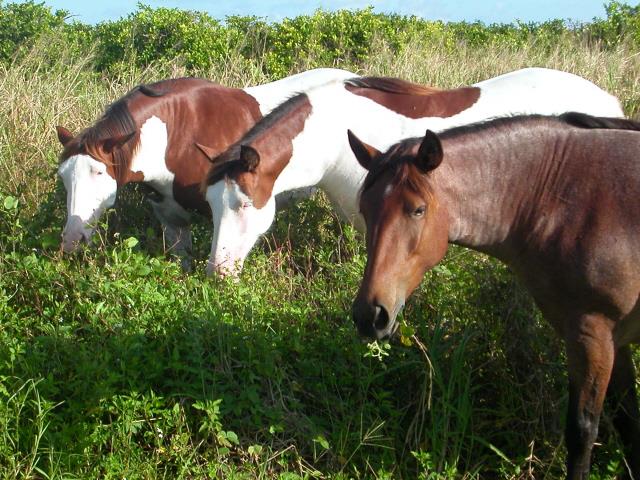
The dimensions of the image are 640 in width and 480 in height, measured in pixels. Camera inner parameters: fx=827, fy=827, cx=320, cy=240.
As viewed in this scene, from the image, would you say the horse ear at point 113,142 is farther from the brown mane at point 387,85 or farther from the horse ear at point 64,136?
the brown mane at point 387,85

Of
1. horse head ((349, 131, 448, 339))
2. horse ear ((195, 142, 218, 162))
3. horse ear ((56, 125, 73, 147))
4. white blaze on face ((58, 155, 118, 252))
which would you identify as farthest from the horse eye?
horse ear ((56, 125, 73, 147))

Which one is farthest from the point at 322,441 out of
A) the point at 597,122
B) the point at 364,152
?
the point at 597,122

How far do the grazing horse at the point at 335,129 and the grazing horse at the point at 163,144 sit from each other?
1.23ft

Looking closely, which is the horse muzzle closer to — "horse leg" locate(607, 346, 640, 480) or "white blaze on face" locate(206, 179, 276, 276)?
"horse leg" locate(607, 346, 640, 480)

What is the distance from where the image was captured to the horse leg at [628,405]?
3.84 meters

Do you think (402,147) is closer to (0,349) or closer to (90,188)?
(0,349)

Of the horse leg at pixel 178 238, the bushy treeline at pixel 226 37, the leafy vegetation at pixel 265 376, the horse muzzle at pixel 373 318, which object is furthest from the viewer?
the bushy treeline at pixel 226 37

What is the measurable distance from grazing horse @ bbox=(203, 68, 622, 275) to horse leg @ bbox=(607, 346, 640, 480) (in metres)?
2.39

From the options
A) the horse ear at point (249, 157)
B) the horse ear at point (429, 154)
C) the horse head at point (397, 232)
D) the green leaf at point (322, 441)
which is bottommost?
the green leaf at point (322, 441)

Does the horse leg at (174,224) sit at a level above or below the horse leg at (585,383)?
below

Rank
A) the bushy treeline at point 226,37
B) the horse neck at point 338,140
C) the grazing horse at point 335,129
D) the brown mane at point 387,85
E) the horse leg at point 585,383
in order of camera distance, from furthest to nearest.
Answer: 1. the bushy treeline at point 226,37
2. the brown mane at point 387,85
3. the horse neck at point 338,140
4. the grazing horse at point 335,129
5. the horse leg at point 585,383

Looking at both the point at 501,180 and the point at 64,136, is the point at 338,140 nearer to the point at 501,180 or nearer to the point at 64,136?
the point at 64,136

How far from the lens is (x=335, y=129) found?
5.96 m

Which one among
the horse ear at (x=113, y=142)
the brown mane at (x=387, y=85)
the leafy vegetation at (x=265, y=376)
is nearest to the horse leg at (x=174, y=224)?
the horse ear at (x=113, y=142)
